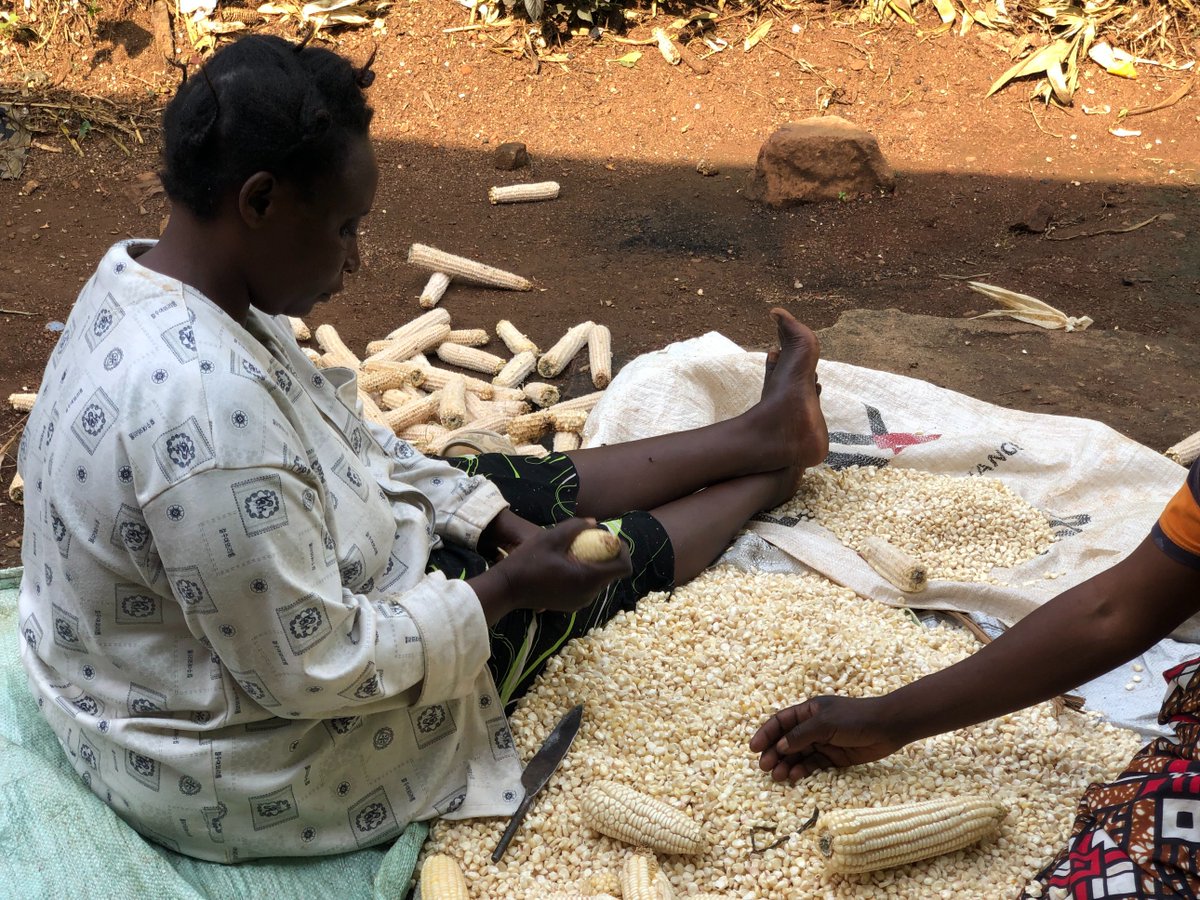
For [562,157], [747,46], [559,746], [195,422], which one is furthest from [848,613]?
[747,46]

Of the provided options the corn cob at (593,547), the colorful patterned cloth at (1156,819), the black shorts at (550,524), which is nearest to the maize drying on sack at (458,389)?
the black shorts at (550,524)

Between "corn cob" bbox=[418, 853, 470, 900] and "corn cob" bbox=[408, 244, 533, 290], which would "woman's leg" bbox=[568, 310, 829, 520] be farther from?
"corn cob" bbox=[408, 244, 533, 290]

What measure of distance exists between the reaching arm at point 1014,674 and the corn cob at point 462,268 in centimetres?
327

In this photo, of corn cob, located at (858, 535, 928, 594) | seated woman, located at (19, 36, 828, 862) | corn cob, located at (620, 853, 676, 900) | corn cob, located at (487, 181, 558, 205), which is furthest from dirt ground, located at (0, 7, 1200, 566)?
corn cob, located at (620, 853, 676, 900)

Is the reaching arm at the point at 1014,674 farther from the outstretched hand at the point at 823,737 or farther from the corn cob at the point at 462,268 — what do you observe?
the corn cob at the point at 462,268

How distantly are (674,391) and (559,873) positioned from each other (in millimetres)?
1852

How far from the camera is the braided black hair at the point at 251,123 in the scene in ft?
5.65

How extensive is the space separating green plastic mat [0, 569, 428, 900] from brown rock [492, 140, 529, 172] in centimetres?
482

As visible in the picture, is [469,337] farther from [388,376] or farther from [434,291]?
[388,376]

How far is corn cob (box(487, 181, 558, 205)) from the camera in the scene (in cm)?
607

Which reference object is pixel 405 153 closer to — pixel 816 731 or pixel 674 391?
pixel 674 391

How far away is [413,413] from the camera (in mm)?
3988

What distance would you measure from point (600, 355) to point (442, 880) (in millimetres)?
2558

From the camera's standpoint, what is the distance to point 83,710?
2.06 meters
